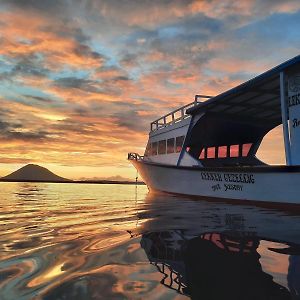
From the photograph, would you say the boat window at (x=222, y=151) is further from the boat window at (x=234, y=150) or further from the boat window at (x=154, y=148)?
the boat window at (x=154, y=148)

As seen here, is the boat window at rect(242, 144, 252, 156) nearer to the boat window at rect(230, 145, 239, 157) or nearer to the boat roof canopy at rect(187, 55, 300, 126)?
the boat window at rect(230, 145, 239, 157)

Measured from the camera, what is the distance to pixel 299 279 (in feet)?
10.7

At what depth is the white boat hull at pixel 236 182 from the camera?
436 inches

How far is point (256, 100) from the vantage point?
15.8m


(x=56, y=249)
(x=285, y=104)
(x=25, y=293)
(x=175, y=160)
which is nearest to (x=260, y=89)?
(x=285, y=104)

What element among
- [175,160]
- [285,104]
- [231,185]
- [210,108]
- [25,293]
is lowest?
[25,293]

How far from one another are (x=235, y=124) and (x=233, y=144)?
101 inches

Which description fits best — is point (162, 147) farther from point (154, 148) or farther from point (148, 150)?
point (148, 150)

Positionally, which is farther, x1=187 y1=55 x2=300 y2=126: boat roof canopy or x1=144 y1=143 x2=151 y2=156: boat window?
x1=144 y1=143 x2=151 y2=156: boat window

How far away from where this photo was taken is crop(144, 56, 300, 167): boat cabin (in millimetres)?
11492

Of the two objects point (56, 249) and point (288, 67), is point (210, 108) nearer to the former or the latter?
point (288, 67)

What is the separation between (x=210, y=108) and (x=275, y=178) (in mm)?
6164

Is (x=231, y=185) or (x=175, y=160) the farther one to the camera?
(x=175, y=160)

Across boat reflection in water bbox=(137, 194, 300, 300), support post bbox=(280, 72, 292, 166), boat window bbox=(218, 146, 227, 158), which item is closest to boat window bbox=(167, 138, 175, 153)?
boat window bbox=(218, 146, 227, 158)
